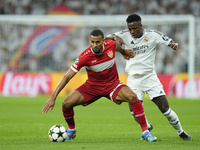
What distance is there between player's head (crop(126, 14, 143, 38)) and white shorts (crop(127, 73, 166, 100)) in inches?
33.8

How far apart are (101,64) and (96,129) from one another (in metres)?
2.66

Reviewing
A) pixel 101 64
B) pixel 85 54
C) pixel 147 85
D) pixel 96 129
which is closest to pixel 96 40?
pixel 85 54

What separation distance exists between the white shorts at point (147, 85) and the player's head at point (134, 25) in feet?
2.82

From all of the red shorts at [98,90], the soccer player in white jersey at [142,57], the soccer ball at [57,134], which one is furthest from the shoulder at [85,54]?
the soccer ball at [57,134]

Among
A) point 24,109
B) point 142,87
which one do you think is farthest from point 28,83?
point 142,87

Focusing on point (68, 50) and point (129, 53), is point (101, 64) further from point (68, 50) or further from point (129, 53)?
point (68, 50)

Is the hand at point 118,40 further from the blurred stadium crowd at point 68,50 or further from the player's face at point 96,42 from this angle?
the blurred stadium crowd at point 68,50

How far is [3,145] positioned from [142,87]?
2875mm

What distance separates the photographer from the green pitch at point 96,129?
242 inches

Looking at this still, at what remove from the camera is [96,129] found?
9.08 m

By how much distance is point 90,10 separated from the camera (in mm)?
23734

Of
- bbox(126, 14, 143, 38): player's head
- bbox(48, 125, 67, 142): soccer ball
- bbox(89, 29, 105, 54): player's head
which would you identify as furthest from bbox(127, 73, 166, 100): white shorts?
bbox(48, 125, 67, 142): soccer ball

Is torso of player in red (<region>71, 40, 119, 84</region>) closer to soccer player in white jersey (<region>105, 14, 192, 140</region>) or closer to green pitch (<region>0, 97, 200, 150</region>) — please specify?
soccer player in white jersey (<region>105, 14, 192, 140</region>)

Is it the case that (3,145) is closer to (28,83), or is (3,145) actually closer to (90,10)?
(28,83)
